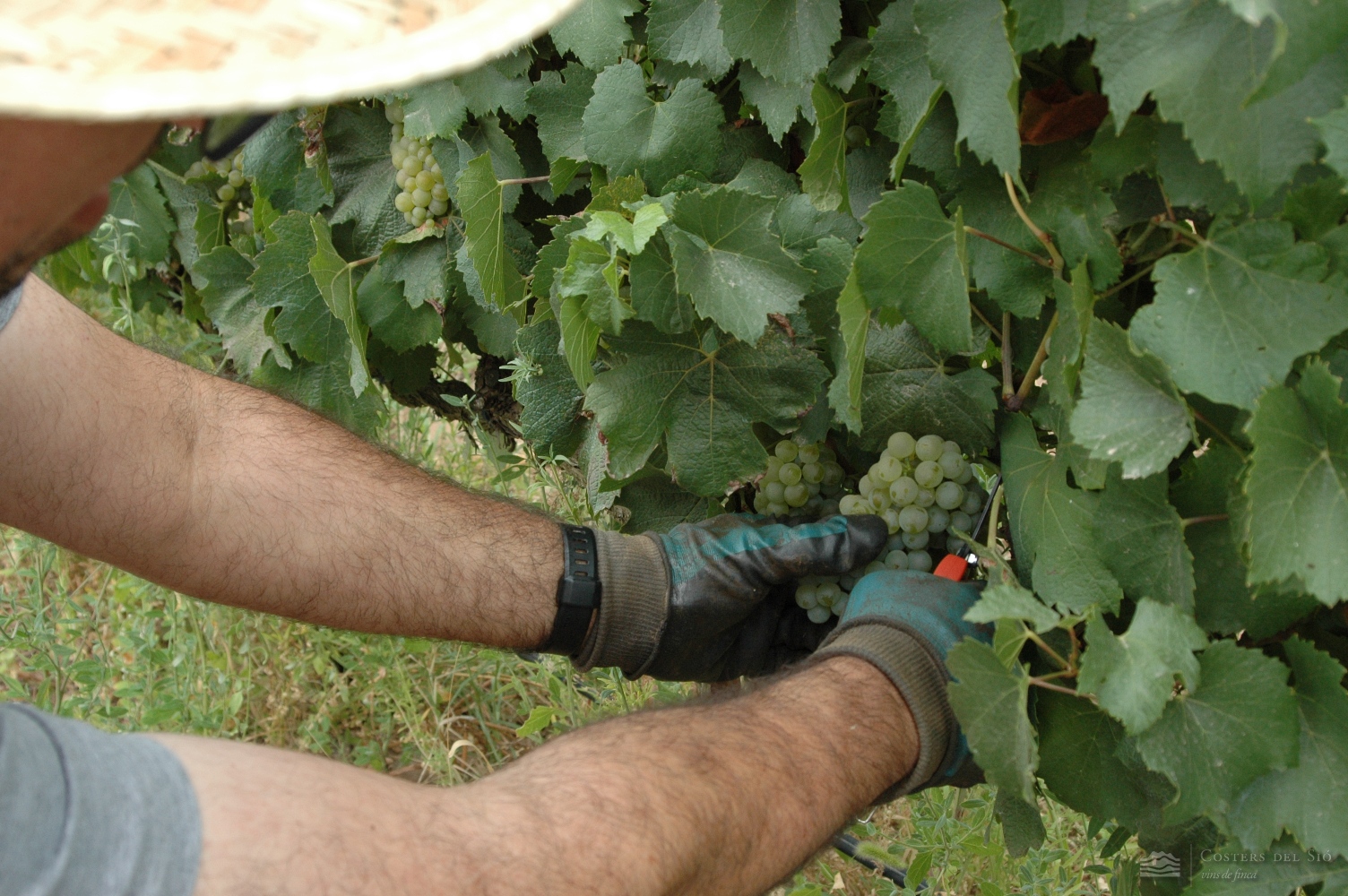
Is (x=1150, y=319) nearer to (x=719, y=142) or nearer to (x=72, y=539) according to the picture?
(x=719, y=142)

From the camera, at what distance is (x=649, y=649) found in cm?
185

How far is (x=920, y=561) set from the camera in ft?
5.37

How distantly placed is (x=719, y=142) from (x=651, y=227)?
29cm

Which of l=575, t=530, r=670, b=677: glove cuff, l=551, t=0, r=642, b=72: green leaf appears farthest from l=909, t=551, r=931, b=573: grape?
l=551, t=0, r=642, b=72: green leaf

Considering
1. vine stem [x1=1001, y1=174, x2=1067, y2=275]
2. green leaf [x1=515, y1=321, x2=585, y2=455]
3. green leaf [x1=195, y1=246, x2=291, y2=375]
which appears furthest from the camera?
green leaf [x1=195, y1=246, x2=291, y2=375]

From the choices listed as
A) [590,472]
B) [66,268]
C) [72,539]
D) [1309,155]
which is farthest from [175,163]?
[1309,155]


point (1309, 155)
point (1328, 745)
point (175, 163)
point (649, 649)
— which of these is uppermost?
point (1309, 155)

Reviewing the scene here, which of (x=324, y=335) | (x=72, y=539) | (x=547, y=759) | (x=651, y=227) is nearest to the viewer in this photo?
(x=547, y=759)

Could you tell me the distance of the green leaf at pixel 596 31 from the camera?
1.62 metres

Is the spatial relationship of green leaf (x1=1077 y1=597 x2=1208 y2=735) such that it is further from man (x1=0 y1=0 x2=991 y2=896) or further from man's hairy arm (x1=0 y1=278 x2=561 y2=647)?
man's hairy arm (x1=0 y1=278 x2=561 y2=647)

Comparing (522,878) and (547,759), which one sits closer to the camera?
(522,878)

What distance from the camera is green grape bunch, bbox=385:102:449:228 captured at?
6.47 feet

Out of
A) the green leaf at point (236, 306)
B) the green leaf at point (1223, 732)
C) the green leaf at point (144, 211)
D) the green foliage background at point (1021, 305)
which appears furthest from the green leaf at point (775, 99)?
the green leaf at point (144, 211)

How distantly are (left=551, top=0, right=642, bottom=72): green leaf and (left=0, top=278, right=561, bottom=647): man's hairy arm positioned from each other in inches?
31.4
